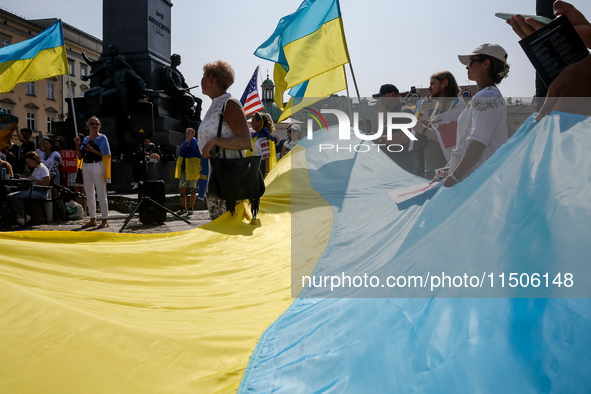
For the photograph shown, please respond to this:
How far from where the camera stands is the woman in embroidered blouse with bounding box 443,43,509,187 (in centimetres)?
236

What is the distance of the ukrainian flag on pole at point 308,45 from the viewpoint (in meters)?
6.38

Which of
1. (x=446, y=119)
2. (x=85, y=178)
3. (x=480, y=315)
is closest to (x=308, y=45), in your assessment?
(x=446, y=119)

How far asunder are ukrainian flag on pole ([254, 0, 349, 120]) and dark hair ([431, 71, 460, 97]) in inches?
115

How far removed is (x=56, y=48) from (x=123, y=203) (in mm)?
3588

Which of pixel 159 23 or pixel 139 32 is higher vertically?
pixel 159 23

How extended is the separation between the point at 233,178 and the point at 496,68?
6.44 feet

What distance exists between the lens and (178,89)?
46.0 ft

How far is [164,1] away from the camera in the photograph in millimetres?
14156

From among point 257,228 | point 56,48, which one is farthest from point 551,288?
point 56,48

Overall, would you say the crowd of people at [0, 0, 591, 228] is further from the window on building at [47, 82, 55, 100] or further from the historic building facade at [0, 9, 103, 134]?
the window on building at [47, 82, 55, 100]

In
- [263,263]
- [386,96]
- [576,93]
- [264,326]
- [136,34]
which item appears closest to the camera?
[576,93]

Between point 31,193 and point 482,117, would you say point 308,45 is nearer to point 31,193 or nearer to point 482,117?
point 482,117

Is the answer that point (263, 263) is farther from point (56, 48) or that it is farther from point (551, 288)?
point (56, 48)

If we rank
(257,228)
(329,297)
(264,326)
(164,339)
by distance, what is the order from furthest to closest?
1. (257,228)
2. (329,297)
3. (264,326)
4. (164,339)
